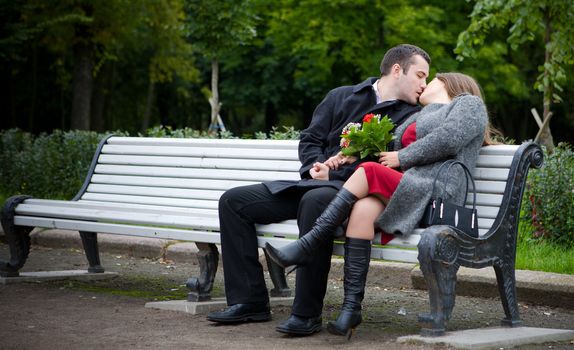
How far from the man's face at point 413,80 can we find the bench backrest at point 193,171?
0.59m

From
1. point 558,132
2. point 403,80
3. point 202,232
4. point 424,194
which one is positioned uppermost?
point 403,80

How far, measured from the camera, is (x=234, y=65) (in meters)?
32.1

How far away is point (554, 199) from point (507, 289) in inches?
109

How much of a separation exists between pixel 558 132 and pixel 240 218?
107 feet

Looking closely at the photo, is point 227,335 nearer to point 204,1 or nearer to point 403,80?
point 403,80

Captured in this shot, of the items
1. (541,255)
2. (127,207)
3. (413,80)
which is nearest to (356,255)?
(413,80)

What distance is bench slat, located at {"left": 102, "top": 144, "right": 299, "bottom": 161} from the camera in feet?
21.5

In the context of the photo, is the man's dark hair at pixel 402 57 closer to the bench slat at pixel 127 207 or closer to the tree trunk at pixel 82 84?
the bench slat at pixel 127 207

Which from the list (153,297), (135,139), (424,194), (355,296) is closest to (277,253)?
(355,296)

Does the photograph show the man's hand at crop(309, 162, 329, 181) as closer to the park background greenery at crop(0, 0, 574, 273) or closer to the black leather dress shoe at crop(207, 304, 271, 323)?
the black leather dress shoe at crop(207, 304, 271, 323)

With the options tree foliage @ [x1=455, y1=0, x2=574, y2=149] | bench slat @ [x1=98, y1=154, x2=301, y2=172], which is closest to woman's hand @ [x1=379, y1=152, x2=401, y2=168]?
bench slat @ [x1=98, y1=154, x2=301, y2=172]

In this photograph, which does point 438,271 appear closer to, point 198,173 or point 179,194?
point 198,173

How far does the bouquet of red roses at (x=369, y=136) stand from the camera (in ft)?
18.1

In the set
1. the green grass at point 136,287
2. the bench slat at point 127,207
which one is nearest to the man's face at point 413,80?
the bench slat at point 127,207
